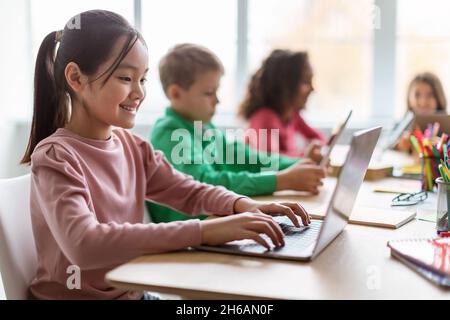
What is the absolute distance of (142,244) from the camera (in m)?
0.91

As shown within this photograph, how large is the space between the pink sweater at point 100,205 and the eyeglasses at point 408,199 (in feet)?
1.48

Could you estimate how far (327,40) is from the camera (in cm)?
360

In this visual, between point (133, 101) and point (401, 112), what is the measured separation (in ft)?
8.98

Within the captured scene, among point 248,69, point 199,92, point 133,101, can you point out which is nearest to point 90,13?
point 133,101

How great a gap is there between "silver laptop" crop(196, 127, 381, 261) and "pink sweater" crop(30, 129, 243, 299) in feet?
0.31

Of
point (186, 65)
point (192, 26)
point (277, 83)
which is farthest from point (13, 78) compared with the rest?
point (186, 65)

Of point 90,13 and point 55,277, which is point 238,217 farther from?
point 90,13

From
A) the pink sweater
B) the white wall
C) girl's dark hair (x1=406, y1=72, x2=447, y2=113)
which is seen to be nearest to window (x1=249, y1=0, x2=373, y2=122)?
girl's dark hair (x1=406, y1=72, x2=447, y2=113)

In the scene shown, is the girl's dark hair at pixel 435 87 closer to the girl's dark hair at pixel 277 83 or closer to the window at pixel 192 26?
the girl's dark hair at pixel 277 83

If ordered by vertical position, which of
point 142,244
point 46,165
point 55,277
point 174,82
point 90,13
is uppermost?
point 90,13

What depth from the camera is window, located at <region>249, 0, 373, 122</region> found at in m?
3.54

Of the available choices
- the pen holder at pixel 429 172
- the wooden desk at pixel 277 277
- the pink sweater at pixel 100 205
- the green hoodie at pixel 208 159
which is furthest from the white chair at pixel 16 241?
the pen holder at pixel 429 172

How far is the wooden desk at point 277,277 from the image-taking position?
0.77m

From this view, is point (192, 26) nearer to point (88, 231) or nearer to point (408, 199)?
point (408, 199)
